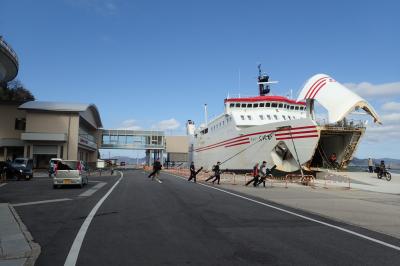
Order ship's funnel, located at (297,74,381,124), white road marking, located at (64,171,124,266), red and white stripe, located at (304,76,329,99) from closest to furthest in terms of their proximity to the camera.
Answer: white road marking, located at (64,171,124,266), ship's funnel, located at (297,74,381,124), red and white stripe, located at (304,76,329,99)

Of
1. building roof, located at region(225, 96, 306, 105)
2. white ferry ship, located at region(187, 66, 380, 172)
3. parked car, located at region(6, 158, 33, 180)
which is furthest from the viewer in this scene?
building roof, located at region(225, 96, 306, 105)

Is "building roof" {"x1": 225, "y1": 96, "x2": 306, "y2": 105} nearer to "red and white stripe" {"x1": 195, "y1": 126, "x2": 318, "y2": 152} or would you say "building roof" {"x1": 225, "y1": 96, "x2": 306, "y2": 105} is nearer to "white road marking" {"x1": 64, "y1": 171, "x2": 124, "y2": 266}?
"red and white stripe" {"x1": 195, "y1": 126, "x2": 318, "y2": 152}

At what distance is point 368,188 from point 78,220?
17.9 metres

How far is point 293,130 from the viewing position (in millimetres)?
28562

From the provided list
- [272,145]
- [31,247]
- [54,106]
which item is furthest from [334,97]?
[54,106]

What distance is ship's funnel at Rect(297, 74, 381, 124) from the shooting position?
25.4 m

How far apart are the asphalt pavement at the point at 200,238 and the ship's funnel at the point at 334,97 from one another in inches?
589

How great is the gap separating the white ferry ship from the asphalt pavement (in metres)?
15.6

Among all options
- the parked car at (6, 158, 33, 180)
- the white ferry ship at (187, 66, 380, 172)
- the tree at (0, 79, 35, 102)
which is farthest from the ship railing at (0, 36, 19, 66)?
the tree at (0, 79, 35, 102)

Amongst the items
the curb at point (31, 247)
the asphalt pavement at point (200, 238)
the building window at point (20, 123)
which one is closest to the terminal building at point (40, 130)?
the building window at point (20, 123)

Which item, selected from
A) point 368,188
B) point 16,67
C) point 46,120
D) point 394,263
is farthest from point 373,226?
point 46,120

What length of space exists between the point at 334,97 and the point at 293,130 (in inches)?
149

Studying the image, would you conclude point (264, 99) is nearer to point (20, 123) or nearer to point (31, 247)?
point (31, 247)

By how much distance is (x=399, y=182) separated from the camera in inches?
1018
